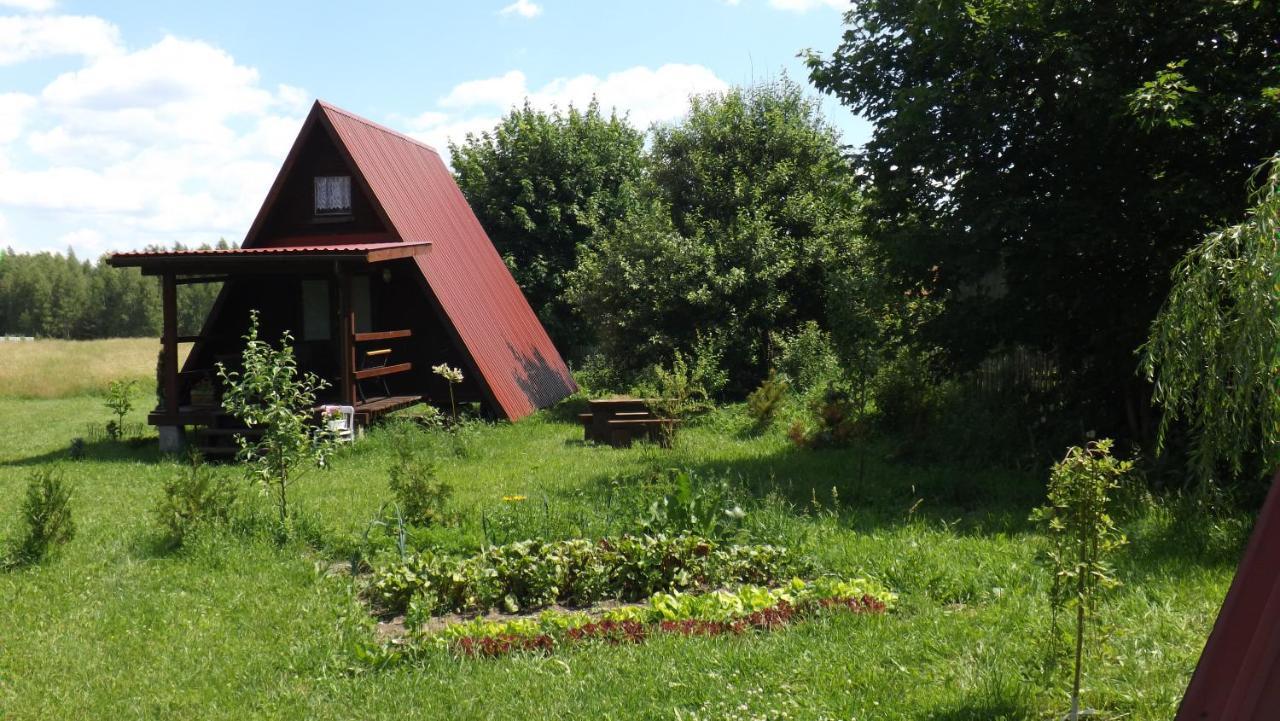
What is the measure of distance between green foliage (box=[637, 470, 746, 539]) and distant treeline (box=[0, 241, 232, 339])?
287ft

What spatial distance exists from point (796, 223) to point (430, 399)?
30.0 ft

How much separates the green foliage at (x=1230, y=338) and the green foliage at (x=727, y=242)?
13302mm

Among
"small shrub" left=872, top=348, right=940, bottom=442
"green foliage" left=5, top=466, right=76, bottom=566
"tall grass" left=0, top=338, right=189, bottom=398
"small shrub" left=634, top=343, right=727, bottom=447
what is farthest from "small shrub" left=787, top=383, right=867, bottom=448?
"tall grass" left=0, top=338, right=189, bottom=398

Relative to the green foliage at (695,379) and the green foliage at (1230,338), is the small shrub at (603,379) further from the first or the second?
the green foliage at (1230,338)

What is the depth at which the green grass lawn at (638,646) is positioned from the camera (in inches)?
185

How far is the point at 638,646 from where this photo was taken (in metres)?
5.50

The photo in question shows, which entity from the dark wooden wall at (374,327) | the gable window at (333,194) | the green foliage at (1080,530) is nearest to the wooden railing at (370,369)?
the dark wooden wall at (374,327)

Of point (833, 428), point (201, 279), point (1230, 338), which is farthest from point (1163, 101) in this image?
point (201, 279)

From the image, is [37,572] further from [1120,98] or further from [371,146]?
[371,146]

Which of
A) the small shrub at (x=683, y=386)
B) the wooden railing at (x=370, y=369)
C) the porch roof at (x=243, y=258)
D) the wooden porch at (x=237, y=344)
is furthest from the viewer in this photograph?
the wooden railing at (x=370, y=369)

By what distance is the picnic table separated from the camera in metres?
14.1

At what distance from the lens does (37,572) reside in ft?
24.0

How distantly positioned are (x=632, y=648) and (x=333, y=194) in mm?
13832

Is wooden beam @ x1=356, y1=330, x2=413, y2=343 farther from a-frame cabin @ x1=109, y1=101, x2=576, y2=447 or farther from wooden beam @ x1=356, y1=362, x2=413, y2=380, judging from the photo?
wooden beam @ x1=356, y1=362, x2=413, y2=380
